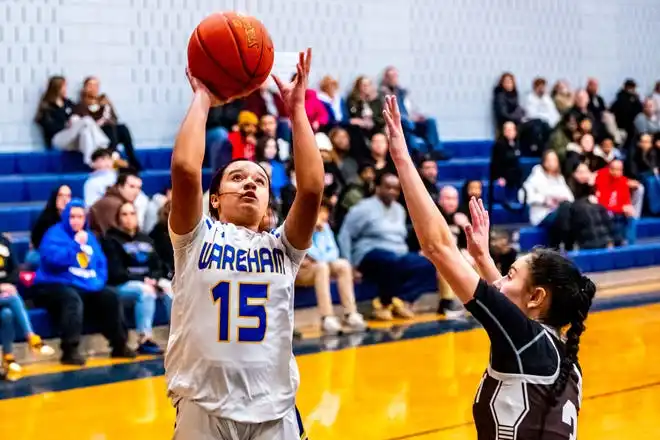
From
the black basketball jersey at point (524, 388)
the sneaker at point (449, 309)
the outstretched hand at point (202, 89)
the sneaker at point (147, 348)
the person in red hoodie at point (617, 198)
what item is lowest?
the sneaker at point (449, 309)

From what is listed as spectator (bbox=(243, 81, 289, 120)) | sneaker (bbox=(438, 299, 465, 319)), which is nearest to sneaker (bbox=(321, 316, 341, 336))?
sneaker (bbox=(438, 299, 465, 319))

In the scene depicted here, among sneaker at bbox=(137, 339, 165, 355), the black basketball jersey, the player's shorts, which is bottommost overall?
sneaker at bbox=(137, 339, 165, 355)

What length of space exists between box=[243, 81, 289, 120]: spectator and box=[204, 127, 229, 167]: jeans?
525mm

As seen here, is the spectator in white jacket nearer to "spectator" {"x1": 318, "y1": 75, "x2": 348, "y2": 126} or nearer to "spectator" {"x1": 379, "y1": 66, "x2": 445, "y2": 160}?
"spectator" {"x1": 379, "y1": 66, "x2": 445, "y2": 160}

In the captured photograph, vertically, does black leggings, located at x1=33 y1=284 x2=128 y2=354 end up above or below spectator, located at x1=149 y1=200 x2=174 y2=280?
below

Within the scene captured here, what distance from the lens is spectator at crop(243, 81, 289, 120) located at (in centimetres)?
1165

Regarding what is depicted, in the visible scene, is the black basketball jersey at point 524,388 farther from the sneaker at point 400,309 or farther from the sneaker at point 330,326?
the sneaker at point 400,309

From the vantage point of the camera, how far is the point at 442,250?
3174 millimetres

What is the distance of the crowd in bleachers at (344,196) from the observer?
27.3 ft

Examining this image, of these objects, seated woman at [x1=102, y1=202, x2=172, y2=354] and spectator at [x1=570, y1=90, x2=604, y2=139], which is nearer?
seated woman at [x1=102, y1=202, x2=172, y2=354]

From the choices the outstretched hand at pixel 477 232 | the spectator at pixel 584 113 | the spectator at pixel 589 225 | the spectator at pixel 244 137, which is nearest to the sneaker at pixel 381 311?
the spectator at pixel 244 137

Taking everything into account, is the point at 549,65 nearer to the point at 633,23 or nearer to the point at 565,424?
the point at 633,23

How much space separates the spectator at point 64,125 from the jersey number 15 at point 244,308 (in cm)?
760

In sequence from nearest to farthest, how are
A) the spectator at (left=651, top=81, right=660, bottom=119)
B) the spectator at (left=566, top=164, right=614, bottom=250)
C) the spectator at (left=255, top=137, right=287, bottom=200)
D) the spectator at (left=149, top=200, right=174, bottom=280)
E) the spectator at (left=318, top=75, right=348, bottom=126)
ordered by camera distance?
1. the spectator at (left=149, top=200, right=174, bottom=280)
2. the spectator at (left=255, top=137, right=287, bottom=200)
3. the spectator at (left=566, top=164, right=614, bottom=250)
4. the spectator at (left=318, top=75, right=348, bottom=126)
5. the spectator at (left=651, top=81, right=660, bottom=119)
